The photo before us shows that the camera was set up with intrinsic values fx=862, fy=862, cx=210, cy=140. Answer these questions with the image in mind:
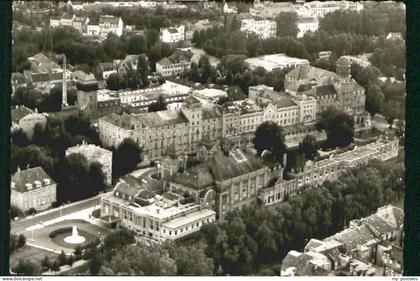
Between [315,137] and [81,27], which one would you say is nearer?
[315,137]

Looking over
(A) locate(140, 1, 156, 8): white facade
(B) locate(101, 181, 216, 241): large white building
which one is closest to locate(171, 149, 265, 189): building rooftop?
(B) locate(101, 181, 216, 241): large white building

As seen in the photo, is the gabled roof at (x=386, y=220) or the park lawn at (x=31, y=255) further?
the gabled roof at (x=386, y=220)

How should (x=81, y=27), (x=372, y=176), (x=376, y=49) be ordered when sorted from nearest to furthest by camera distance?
(x=372, y=176) < (x=376, y=49) < (x=81, y=27)

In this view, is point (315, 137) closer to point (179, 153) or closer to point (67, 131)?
point (179, 153)

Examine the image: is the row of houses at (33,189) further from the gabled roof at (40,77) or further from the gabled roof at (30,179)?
the gabled roof at (40,77)

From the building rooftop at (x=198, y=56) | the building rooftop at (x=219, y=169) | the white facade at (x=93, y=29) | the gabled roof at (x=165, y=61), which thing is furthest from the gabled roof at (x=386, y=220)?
the white facade at (x=93, y=29)


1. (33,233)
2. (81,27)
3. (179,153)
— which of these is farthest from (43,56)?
(33,233)

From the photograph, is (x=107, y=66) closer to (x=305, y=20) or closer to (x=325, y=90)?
(x=305, y=20)
